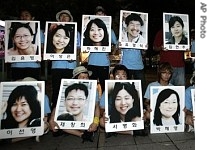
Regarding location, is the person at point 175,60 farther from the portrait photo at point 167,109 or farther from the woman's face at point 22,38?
the woman's face at point 22,38

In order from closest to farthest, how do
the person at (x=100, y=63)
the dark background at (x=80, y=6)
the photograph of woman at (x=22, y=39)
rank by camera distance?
the photograph of woman at (x=22, y=39)
the person at (x=100, y=63)
the dark background at (x=80, y=6)

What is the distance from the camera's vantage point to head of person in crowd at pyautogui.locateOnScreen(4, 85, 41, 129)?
4762 mm

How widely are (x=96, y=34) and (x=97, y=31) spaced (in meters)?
0.05

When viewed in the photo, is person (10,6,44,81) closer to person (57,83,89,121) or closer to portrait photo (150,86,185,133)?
person (57,83,89,121)

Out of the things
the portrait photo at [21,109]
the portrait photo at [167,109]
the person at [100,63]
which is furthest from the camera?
the person at [100,63]

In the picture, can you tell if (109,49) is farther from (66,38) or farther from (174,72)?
(174,72)

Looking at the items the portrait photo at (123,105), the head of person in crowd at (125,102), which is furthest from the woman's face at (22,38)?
the head of person in crowd at (125,102)

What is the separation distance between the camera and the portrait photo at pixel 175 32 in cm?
564

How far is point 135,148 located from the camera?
4.65 metres

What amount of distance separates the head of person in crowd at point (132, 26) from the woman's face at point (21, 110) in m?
1.97

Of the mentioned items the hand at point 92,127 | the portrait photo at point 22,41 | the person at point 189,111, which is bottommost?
the hand at point 92,127
